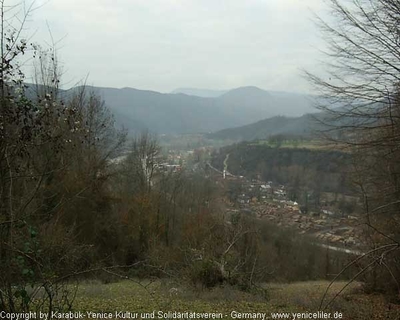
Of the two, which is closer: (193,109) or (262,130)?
(262,130)

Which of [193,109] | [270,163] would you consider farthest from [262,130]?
[193,109]

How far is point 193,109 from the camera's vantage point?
118 m

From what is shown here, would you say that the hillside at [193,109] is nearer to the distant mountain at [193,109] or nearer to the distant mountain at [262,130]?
the distant mountain at [193,109]

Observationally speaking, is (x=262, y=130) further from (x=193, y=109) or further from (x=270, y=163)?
(x=193, y=109)

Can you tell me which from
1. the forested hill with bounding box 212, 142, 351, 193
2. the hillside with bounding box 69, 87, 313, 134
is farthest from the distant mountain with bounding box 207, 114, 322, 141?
the forested hill with bounding box 212, 142, 351, 193

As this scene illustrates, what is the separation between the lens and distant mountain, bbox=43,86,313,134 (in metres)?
72.9

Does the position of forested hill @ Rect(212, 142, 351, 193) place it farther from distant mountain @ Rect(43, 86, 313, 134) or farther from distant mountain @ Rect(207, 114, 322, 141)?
distant mountain @ Rect(43, 86, 313, 134)

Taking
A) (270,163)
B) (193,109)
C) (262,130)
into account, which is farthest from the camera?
(193,109)

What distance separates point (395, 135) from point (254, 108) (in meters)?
138

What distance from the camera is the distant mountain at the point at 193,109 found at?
72875mm

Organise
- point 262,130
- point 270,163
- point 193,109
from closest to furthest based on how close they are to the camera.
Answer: point 270,163 < point 262,130 < point 193,109

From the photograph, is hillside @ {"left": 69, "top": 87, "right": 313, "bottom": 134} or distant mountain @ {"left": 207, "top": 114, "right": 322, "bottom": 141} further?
hillside @ {"left": 69, "top": 87, "right": 313, "bottom": 134}

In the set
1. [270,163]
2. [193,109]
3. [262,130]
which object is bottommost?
[270,163]

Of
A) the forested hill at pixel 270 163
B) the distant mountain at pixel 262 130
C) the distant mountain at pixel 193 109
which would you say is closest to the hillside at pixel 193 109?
the distant mountain at pixel 193 109
